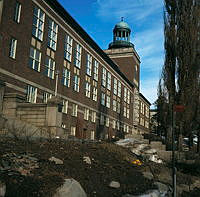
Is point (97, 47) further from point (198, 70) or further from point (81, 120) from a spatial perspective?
point (198, 70)

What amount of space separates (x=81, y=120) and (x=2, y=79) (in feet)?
50.7

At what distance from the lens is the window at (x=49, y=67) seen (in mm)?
26250

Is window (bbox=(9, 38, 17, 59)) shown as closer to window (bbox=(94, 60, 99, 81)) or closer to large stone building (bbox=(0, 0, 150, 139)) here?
large stone building (bbox=(0, 0, 150, 139))

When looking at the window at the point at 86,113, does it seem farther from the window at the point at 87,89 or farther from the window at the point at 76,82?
the window at the point at 76,82

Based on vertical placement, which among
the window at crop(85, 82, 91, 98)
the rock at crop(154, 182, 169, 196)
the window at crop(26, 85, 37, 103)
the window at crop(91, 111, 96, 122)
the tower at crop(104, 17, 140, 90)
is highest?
the tower at crop(104, 17, 140, 90)

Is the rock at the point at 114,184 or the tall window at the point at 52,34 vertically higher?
the tall window at the point at 52,34

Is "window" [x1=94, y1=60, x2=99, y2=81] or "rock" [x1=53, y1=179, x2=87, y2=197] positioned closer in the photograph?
"rock" [x1=53, y1=179, x2=87, y2=197]

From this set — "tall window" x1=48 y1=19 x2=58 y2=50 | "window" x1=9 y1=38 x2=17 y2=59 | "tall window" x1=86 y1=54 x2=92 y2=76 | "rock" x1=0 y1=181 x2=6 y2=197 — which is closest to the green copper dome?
"tall window" x1=86 y1=54 x2=92 y2=76

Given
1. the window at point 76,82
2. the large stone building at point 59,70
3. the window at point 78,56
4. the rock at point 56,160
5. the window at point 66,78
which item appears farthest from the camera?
the window at point 78,56

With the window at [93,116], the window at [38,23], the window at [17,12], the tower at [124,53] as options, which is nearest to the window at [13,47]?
the window at [17,12]

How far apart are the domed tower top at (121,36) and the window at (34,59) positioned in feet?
133

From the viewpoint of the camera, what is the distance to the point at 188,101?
21172 mm

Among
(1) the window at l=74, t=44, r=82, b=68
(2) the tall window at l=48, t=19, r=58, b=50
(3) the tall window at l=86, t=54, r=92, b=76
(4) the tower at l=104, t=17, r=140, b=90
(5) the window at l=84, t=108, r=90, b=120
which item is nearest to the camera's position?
(2) the tall window at l=48, t=19, r=58, b=50

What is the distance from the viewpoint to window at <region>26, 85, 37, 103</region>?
23.3 meters
